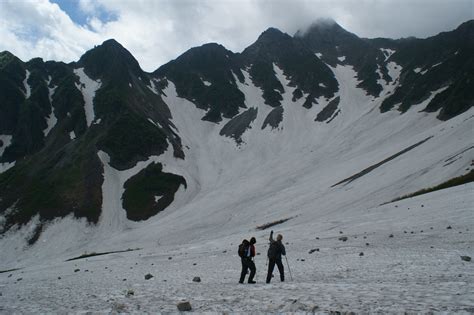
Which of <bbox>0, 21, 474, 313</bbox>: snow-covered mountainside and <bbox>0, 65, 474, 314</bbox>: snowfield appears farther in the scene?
<bbox>0, 21, 474, 313</bbox>: snow-covered mountainside

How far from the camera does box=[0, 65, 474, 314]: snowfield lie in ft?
42.3

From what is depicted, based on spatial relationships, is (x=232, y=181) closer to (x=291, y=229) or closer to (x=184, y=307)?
(x=291, y=229)

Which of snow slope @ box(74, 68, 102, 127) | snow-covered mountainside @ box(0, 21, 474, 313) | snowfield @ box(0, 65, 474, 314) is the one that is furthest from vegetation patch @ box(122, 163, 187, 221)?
snow slope @ box(74, 68, 102, 127)

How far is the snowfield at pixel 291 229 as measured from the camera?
507 inches

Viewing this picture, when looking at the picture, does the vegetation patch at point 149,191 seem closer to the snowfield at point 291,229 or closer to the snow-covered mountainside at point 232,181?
the snow-covered mountainside at point 232,181

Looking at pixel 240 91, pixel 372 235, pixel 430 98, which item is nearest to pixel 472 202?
pixel 372 235

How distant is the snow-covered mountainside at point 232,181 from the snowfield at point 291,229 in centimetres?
Answer: 23

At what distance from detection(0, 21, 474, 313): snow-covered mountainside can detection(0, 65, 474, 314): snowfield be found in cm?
23

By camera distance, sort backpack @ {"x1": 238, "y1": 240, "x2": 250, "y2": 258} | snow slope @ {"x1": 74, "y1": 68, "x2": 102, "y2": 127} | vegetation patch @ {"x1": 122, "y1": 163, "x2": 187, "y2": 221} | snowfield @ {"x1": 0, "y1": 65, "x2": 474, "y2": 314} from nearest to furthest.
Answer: snowfield @ {"x1": 0, "y1": 65, "x2": 474, "y2": 314}, backpack @ {"x1": 238, "y1": 240, "x2": 250, "y2": 258}, vegetation patch @ {"x1": 122, "y1": 163, "x2": 187, "y2": 221}, snow slope @ {"x1": 74, "y1": 68, "x2": 102, "y2": 127}

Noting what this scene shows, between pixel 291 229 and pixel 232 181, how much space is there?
205ft

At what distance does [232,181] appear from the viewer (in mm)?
102688

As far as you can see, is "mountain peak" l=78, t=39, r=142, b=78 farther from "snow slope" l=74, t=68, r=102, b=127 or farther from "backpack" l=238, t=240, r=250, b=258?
"backpack" l=238, t=240, r=250, b=258

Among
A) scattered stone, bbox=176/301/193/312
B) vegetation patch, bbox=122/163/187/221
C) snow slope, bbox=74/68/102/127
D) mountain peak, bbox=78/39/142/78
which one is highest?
mountain peak, bbox=78/39/142/78

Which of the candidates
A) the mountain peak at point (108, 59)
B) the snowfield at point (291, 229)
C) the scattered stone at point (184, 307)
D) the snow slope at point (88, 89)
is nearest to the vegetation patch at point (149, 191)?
the snowfield at point (291, 229)
